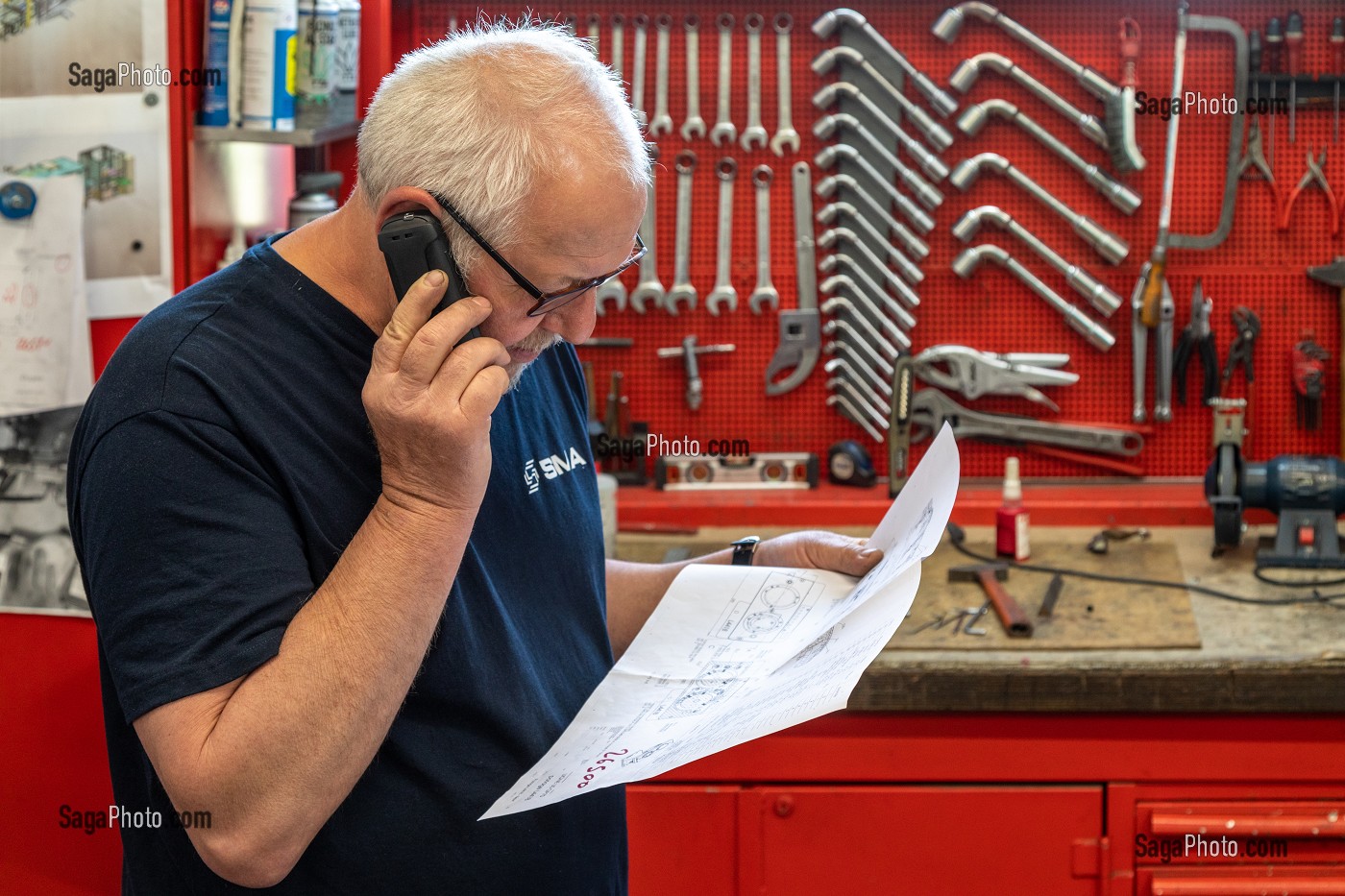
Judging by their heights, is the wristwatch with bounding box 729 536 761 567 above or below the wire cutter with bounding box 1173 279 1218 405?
below

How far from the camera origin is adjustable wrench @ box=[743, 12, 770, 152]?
9.12 feet

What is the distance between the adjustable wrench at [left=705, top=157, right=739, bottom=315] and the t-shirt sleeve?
1983mm

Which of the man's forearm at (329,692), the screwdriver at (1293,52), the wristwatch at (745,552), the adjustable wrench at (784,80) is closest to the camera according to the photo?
the man's forearm at (329,692)

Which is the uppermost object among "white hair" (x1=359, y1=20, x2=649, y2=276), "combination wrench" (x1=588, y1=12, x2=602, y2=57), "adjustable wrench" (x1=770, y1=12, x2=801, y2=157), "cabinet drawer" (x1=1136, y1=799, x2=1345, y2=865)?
"combination wrench" (x1=588, y1=12, x2=602, y2=57)

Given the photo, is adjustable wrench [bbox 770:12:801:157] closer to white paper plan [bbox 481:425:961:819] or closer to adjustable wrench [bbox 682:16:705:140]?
adjustable wrench [bbox 682:16:705:140]

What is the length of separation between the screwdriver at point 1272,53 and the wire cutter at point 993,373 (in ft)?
2.17

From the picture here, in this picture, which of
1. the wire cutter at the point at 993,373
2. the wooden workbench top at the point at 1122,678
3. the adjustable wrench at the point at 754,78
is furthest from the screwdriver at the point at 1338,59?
the wooden workbench top at the point at 1122,678

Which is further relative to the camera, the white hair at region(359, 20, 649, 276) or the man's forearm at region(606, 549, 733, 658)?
the man's forearm at region(606, 549, 733, 658)

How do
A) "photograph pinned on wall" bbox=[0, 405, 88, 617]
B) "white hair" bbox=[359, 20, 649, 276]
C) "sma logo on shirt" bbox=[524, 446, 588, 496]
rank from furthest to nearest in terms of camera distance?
"photograph pinned on wall" bbox=[0, 405, 88, 617] → "sma logo on shirt" bbox=[524, 446, 588, 496] → "white hair" bbox=[359, 20, 649, 276]

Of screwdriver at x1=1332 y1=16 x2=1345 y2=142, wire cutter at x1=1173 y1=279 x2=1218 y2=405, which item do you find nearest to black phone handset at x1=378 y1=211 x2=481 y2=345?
wire cutter at x1=1173 y1=279 x2=1218 y2=405

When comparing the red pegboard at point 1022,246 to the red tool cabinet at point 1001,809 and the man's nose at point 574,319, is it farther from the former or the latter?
the man's nose at point 574,319

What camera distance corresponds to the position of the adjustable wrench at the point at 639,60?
2.79 meters

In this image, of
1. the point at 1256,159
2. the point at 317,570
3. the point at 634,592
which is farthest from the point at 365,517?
the point at 1256,159

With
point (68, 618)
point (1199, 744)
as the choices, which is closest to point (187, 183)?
point (68, 618)
